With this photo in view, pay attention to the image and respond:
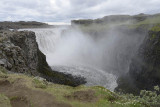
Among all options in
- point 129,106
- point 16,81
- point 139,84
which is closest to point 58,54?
point 139,84

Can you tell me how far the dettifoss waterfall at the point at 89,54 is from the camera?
167ft

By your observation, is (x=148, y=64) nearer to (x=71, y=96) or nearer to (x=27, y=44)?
(x=71, y=96)

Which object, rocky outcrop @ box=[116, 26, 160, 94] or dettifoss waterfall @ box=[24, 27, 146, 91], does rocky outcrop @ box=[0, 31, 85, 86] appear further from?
rocky outcrop @ box=[116, 26, 160, 94]

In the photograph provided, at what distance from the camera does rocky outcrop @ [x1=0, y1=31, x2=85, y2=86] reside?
82.5 feet

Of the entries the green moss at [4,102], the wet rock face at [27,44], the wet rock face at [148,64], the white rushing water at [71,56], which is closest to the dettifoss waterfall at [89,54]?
the white rushing water at [71,56]

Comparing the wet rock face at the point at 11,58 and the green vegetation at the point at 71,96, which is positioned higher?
the wet rock face at the point at 11,58

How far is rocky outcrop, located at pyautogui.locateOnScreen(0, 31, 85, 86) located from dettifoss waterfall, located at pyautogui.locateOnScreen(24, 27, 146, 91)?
855 centimetres

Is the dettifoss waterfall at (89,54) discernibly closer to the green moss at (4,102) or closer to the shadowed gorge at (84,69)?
the shadowed gorge at (84,69)

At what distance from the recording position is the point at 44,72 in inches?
Answer: 1658

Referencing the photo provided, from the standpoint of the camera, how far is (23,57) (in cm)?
2958

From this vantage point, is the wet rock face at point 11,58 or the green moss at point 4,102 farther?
the wet rock face at point 11,58

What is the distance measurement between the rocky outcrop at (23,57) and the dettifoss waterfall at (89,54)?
337 inches

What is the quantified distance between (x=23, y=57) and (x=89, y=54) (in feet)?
183

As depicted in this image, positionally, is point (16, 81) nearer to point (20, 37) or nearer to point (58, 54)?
point (20, 37)
